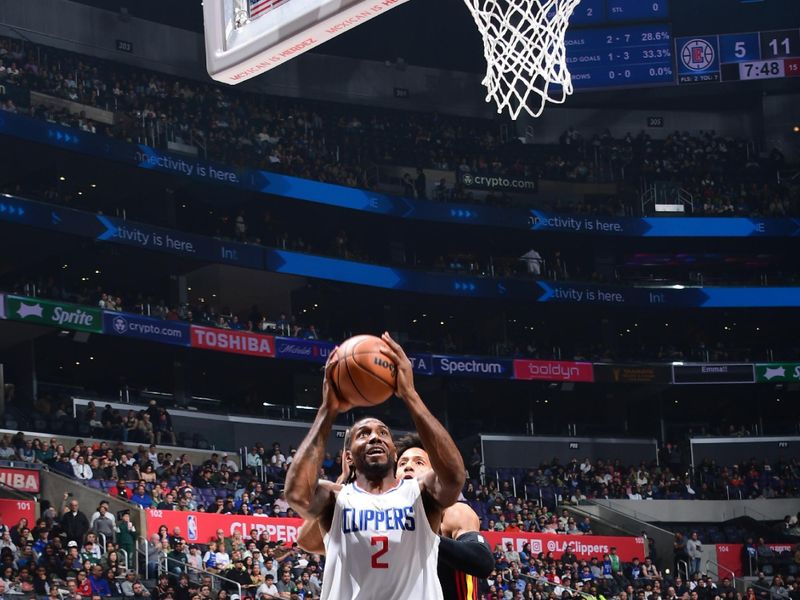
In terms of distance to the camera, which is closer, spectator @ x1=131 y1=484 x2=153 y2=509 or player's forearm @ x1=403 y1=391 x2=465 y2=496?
player's forearm @ x1=403 y1=391 x2=465 y2=496

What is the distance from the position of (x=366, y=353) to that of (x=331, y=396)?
20 cm

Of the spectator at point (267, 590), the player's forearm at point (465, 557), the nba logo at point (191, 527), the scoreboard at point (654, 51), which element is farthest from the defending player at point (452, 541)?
the scoreboard at point (654, 51)

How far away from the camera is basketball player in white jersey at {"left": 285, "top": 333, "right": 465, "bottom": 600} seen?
4348 mm

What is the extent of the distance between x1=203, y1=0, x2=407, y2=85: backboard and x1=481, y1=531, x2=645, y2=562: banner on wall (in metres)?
17.9

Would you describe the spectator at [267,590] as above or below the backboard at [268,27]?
below

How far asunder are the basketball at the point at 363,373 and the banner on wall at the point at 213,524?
14.6 m

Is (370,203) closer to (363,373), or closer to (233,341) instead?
(233,341)

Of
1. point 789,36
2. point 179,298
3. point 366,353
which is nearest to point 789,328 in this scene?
point 789,36

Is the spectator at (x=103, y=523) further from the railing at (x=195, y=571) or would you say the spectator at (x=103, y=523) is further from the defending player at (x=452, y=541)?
the defending player at (x=452, y=541)

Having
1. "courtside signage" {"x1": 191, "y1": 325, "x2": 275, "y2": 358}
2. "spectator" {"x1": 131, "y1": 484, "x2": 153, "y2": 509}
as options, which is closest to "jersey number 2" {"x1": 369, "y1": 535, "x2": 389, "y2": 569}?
"spectator" {"x1": 131, "y1": 484, "x2": 153, "y2": 509}

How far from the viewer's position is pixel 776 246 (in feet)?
119

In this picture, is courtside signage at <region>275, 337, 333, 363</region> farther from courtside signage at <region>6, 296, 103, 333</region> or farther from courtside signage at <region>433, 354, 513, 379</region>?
courtside signage at <region>6, 296, 103, 333</region>

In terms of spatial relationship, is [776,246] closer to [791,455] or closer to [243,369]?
[791,455]

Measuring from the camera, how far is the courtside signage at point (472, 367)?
3166cm
